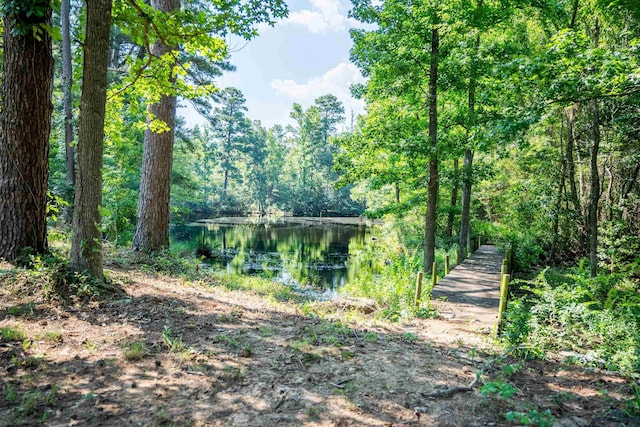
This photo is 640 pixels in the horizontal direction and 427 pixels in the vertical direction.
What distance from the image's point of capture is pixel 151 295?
5.18 meters

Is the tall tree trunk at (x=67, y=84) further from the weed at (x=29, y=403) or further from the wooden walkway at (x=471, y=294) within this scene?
the wooden walkway at (x=471, y=294)

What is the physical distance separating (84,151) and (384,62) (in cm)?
745

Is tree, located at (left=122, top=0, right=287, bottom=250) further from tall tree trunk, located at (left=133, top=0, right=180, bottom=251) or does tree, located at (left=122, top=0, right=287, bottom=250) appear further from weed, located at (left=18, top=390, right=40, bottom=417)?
weed, located at (left=18, top=390, right=40, bottom=417)

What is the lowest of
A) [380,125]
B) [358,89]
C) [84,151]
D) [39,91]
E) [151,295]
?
[151,295]

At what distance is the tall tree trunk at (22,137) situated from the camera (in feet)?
15.6

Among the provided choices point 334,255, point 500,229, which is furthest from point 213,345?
point 500,229

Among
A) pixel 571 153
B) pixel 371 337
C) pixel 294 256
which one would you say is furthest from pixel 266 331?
pixel 294 256

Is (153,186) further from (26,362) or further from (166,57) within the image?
(26,362)

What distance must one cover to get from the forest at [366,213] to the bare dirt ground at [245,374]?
26mm

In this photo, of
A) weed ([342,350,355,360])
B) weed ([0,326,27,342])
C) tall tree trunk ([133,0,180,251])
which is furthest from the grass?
tall tree trunk ([133,0,180,251])

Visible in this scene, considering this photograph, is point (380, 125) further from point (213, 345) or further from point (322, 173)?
point (322, 173)

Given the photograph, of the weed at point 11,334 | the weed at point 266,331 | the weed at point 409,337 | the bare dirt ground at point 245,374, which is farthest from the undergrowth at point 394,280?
the weed at point 11,334

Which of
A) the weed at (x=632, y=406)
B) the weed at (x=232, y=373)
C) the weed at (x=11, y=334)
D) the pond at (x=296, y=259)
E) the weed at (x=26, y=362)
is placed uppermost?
the weed at (x=11, y=334)

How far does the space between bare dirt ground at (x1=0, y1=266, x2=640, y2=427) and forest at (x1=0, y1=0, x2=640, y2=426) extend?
3 cm
